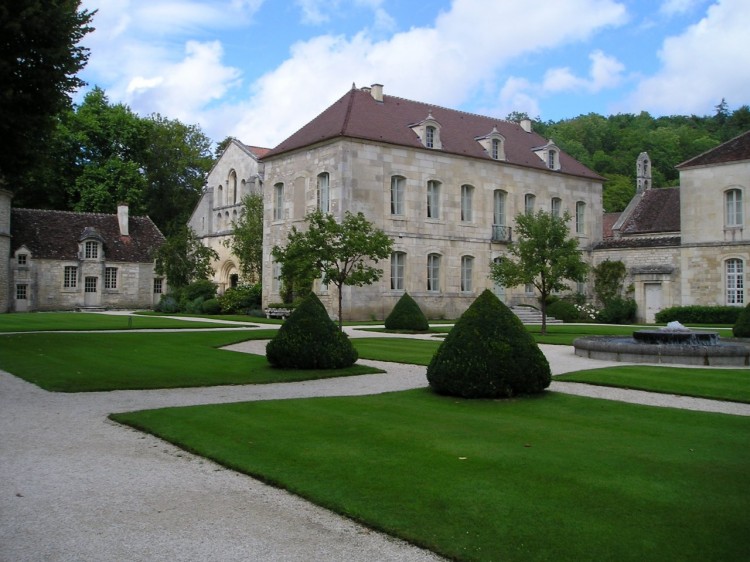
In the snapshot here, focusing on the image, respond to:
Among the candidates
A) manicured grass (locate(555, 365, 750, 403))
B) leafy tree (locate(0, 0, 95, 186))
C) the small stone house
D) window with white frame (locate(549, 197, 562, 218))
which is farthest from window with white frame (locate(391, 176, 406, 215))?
the small stone house

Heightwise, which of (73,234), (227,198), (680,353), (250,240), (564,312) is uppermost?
(227,198)

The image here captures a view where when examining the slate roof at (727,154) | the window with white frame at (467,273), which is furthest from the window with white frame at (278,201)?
the slate roof at (727,154)

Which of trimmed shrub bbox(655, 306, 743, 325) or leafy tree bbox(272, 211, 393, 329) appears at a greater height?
leafy tree bbox(272, 211, 393, 329)

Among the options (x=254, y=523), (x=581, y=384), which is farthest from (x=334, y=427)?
(x=581, y=384)

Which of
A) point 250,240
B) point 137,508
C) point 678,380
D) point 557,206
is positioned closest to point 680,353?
point 678,380

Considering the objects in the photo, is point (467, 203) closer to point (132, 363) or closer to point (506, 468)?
point (132, 363)

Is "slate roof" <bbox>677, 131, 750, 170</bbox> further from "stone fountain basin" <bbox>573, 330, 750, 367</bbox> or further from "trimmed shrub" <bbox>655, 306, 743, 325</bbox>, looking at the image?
"stone fountain basin" <bbox>573, 330, 750, 367</bbox>

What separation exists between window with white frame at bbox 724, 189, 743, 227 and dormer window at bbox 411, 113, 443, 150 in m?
→ 13.6

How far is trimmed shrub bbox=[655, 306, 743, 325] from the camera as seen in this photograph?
31.1m

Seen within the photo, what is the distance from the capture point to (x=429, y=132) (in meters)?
34.1

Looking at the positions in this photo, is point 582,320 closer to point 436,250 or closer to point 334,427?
point 436,250

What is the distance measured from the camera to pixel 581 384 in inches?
489

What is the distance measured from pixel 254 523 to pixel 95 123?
48264mm

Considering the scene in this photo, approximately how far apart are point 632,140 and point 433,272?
42.5 metres
